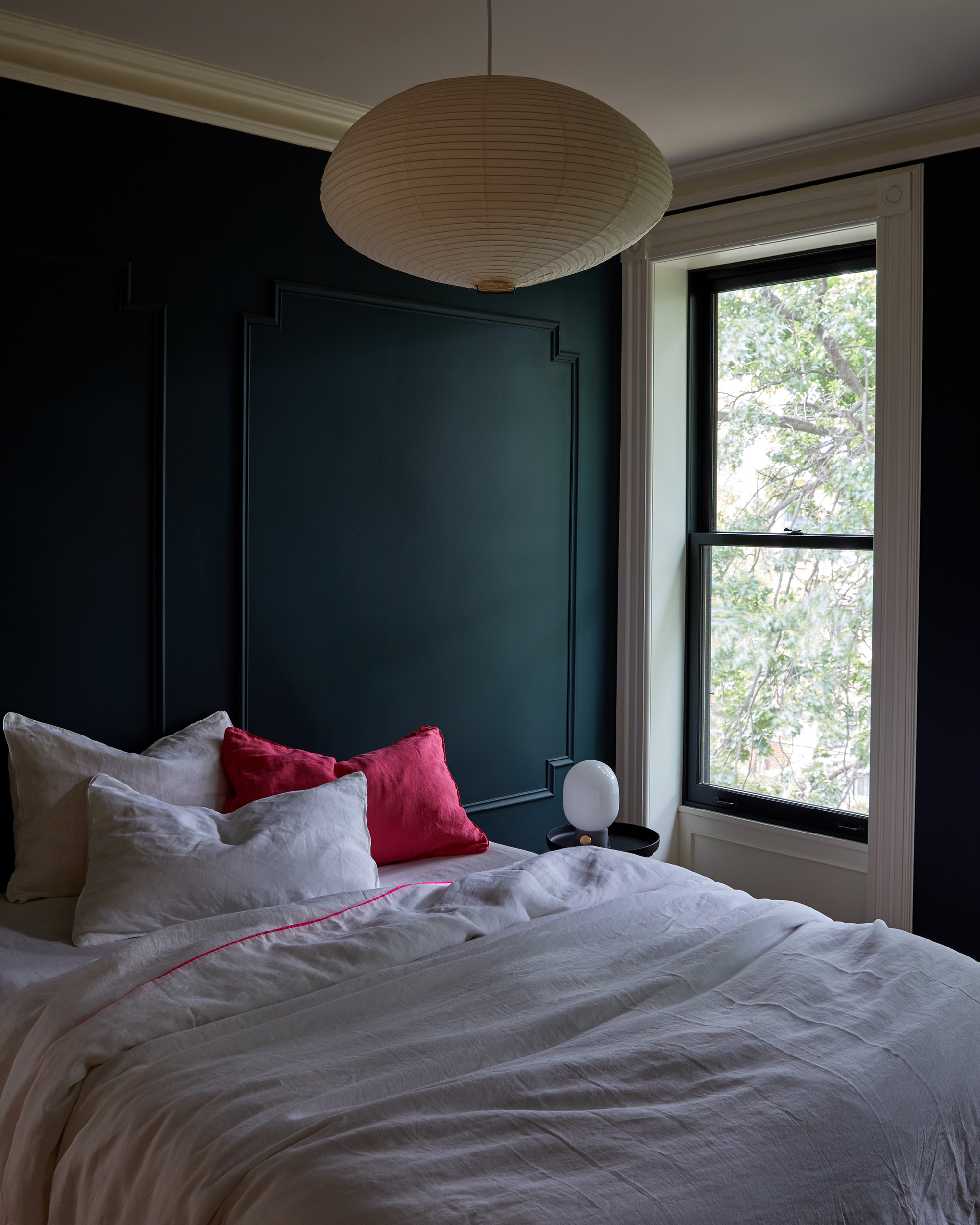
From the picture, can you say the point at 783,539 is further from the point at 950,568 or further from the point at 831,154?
the point at 831,154

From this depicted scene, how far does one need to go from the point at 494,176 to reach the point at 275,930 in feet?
4.74

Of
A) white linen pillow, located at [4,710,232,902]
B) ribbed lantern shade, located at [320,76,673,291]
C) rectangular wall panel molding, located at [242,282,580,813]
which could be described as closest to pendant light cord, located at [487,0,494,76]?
ribbed lantern shade, located at [320,76,673,291]

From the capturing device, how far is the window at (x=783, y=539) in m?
3.64

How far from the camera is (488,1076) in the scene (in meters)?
1.62

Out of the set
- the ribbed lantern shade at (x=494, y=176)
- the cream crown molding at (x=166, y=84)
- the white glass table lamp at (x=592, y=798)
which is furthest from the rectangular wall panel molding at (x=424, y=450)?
the ribbed lantern shade at (x=494, y=176)

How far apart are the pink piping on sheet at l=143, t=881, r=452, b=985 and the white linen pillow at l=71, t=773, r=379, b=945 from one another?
0.15 meters

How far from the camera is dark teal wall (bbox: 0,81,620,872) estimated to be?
2.69 meters

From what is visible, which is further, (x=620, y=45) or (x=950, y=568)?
(x=950, y=568)

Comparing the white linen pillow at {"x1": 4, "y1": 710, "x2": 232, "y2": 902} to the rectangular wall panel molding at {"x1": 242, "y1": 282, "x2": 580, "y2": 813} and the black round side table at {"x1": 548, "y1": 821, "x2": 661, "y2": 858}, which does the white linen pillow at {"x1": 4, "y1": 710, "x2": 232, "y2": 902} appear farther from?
the black round side table at {"x1": 548, "y1": 821, "x2": 661, "y2": 858}

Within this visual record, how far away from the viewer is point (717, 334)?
13.2 ft

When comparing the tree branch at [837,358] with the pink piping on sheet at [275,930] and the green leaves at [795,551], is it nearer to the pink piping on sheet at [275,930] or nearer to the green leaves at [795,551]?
the green leaves at [795,551]

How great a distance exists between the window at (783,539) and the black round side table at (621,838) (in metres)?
0.57

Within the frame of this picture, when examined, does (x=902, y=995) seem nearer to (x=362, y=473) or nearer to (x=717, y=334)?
(x=362, y=473)

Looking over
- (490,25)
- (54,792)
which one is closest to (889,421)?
(490,25)
